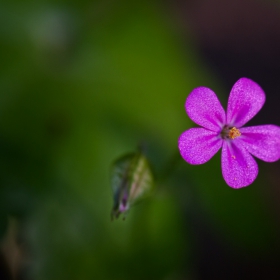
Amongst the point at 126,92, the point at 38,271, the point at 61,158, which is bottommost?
the point at 38,271

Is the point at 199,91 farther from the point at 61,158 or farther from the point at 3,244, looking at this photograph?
the point at 3,244

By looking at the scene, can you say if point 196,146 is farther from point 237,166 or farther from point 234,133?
point 234,133

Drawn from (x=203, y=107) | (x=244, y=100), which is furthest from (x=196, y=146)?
(x=244, y=100)

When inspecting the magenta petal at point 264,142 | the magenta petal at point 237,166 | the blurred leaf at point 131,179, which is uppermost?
the magenta petal at point 264,142

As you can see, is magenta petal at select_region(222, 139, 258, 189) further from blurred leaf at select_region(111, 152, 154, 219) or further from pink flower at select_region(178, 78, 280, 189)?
blurred leaf at select_region(111, 152, 154, 219)

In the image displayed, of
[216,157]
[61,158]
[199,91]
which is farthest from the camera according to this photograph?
[216,157]

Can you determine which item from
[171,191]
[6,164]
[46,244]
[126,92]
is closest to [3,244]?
[46,244]

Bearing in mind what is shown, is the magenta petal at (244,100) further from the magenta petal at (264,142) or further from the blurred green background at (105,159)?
the blurred green background at (105,159)

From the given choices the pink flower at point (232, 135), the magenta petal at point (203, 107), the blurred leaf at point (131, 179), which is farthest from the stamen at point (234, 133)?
the blurred leaf at point (131, 179)
